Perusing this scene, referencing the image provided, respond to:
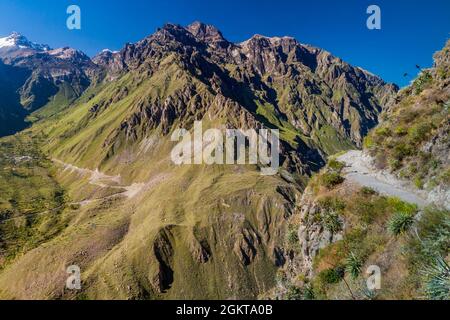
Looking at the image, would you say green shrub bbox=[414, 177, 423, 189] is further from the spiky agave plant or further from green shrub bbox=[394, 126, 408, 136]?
the spiky agave plant

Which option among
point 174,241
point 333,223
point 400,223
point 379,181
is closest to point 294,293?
point 333,223

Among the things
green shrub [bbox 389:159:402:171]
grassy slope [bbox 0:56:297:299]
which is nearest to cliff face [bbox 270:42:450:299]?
green shrub [bbox 389:159:402:171]

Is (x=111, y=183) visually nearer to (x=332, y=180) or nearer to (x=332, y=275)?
(x=332, y=180)

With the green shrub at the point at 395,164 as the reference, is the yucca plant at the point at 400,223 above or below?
below

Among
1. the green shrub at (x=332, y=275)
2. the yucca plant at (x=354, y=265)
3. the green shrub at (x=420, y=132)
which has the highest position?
the green shrub at (x=420, y=132)

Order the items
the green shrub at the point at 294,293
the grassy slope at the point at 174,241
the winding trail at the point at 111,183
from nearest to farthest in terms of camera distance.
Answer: the green shrub at the point at 294,293 → the grassy slope at the point at 174,241 → the winding trail at the point at 111,183

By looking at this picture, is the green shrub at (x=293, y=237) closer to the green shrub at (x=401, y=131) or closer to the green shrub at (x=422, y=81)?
the green shrub at (x=401, y=131)

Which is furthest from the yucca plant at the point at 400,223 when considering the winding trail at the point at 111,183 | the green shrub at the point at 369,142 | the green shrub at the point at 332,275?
the winding trail at the point at 111,183
